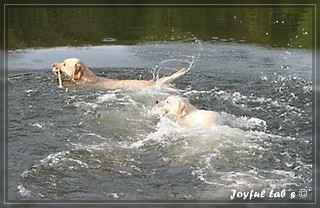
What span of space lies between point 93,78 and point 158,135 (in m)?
2.98

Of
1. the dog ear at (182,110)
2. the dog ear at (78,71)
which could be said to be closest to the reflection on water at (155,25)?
the dog ear at (78,71)

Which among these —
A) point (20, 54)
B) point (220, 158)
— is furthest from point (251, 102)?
point (20, 54)

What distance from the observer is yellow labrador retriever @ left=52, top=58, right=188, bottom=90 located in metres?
9.17

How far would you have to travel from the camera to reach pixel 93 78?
9547 mm

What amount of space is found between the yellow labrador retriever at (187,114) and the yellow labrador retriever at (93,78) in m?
1.58

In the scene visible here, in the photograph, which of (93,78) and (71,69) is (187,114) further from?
(71,69)

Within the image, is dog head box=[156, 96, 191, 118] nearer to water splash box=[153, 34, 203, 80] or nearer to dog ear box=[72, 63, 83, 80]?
dog ear box=[72, 63, 83, 80]

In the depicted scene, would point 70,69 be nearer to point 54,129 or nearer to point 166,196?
point 54,129

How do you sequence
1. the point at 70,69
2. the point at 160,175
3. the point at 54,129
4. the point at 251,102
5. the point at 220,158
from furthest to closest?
the point at 70,69 → the point at 251,102 → the point at 54,129 → the point at 220,158 → the point at 160,175

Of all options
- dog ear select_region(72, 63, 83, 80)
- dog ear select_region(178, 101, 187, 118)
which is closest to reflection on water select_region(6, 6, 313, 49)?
dog ear select_region(72, 63, 83, 80)

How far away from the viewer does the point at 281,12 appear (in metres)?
16.6

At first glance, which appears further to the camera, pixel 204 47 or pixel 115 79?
pixel 204 47

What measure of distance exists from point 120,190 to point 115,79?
485 cm

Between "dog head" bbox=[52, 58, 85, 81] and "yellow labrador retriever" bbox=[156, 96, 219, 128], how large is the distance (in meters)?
2.50
